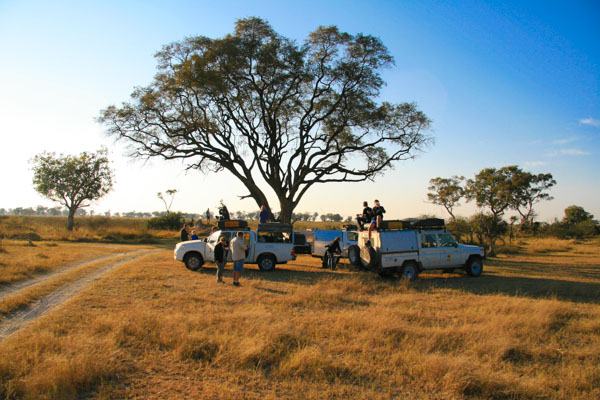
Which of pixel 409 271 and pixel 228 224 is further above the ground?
pixel 228 224

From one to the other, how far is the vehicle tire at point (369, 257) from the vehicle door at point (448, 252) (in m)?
3.13

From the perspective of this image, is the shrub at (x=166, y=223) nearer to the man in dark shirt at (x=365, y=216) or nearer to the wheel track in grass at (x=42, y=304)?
the wheel track in grass at (x=42, y=304)

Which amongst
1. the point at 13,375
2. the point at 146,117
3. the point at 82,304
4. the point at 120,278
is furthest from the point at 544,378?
the point at 146,117

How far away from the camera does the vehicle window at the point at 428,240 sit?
14438 mm

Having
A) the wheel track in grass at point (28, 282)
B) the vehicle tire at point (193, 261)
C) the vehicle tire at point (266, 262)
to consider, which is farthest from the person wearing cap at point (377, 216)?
the wheel track in grass at point (28, 282)

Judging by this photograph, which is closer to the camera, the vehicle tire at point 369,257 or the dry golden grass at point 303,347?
the dry golden grass at point 303,347

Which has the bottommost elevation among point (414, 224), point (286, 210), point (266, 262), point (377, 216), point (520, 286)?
point (520, 286)

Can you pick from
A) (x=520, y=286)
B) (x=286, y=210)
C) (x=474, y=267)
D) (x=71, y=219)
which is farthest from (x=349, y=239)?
(x=71, y=219)

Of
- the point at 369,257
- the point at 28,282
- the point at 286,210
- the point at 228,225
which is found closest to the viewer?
the point at 28,282

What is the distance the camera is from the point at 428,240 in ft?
47.8

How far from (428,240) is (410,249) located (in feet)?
3.24

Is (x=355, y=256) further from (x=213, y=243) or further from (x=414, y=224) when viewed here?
(x=213, y=243)

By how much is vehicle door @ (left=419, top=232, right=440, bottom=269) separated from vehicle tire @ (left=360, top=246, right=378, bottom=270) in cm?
205

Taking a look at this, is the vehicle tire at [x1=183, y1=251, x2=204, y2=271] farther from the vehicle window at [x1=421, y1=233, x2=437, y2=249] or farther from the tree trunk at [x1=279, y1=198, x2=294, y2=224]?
the tree trunk at [x1=279, y1=198, x2=294, y2=224]
